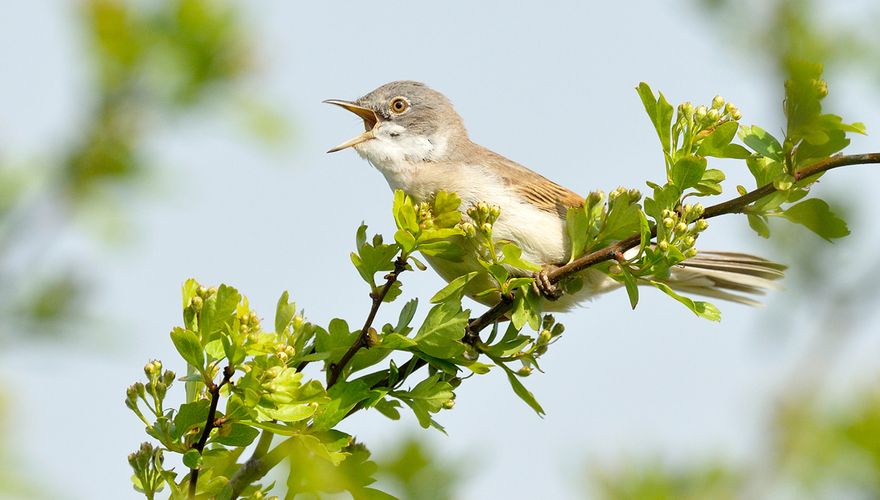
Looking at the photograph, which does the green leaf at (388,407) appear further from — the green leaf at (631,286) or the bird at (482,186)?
the bird at (482,186)

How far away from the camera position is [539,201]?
5.07 metres

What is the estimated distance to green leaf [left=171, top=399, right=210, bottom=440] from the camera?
106 inches

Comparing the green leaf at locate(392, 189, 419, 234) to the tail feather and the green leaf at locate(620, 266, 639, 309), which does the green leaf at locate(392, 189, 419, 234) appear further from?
the tail feather

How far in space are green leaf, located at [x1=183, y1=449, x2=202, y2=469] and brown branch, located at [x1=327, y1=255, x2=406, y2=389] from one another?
46 centimetres

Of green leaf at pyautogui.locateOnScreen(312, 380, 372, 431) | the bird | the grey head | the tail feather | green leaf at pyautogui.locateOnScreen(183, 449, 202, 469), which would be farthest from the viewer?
the grey head

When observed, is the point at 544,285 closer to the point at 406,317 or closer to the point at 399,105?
the point at 406,317

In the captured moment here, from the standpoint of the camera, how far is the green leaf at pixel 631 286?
301cm

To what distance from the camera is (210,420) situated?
8.56 ft

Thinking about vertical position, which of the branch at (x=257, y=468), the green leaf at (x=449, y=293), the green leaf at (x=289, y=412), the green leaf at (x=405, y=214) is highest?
the green leaf at (x=405, y=214)

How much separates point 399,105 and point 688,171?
351cm

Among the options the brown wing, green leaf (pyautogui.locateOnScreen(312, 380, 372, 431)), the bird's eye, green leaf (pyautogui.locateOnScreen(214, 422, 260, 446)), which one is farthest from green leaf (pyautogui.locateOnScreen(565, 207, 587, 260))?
Answer: the bird's eye

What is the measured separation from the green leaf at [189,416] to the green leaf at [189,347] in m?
0.10

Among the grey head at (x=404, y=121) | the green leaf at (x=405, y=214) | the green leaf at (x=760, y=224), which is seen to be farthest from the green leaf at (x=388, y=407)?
the grey head at (x=404, y=121)

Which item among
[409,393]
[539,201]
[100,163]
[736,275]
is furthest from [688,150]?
[736,275]
